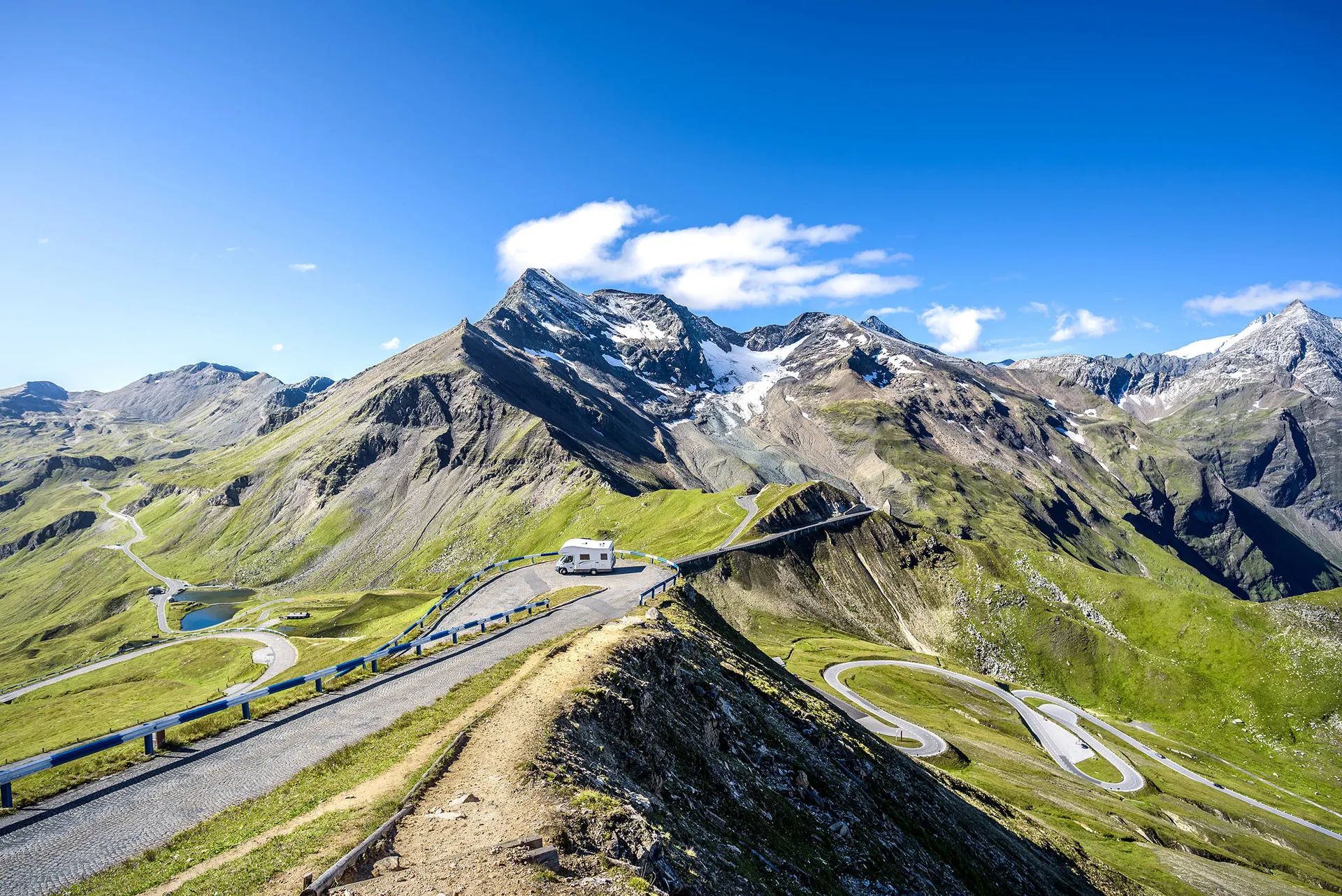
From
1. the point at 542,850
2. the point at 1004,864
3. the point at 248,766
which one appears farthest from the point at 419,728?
the point at 1004,864

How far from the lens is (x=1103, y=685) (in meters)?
140

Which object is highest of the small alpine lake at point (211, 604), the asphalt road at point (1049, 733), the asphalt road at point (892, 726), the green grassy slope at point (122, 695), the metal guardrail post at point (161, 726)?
the metal guardrail post at point (161, 726)

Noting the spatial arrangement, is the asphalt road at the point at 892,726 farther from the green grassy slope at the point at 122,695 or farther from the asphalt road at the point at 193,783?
the green grassy slope at the point at 122,695

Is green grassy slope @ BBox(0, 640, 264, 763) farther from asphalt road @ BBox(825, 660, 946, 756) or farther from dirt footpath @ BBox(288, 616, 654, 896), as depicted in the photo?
asphalt road @ BBox(825, 660, 946, 756)

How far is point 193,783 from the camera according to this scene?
22078 mm

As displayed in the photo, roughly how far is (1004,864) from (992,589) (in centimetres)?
12617

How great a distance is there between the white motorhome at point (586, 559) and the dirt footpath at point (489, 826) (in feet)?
144

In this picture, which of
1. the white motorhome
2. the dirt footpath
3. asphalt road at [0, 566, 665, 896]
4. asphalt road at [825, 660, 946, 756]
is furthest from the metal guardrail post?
asphalt road at [825, 660, 946, 756]

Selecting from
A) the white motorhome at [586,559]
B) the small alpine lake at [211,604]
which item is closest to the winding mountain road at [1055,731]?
the white motorhome at [586,559]

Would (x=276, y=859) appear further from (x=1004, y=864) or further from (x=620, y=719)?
(x=1004, y=864)

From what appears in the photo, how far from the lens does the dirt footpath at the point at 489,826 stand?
14.2 meters

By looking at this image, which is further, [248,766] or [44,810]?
[248,766]

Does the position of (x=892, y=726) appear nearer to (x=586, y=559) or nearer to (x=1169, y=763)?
(x=586, y=559)

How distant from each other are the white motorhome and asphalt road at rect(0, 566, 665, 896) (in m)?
30.9
